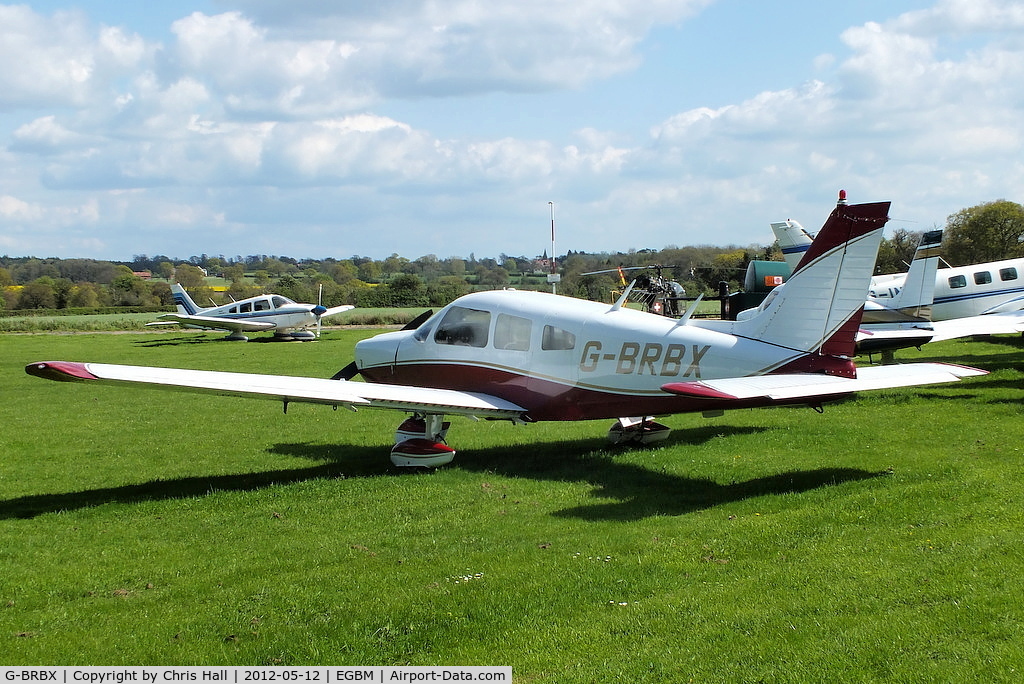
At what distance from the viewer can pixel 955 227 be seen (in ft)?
188

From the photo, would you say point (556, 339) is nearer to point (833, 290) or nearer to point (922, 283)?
point (833, 290)

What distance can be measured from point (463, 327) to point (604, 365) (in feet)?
7.85

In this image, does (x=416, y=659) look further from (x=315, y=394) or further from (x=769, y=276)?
(x=769, y=276)

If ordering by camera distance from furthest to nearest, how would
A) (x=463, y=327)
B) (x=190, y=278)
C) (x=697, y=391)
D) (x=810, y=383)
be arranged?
(x=190, y=278), (x=463, y=327), (x=810, y=383), (x=697, y=391)

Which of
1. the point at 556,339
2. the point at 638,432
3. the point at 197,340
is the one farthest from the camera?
the point at 197,340

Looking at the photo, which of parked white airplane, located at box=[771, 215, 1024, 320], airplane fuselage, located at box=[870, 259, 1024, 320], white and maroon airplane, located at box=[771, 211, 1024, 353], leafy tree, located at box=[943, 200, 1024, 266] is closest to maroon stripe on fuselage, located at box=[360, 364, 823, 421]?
white and maroon airplane, located at box=[771, 211, 1024, 353]

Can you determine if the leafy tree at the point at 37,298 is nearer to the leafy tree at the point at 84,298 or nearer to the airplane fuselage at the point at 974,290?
the leafy tree at the point at 84,298

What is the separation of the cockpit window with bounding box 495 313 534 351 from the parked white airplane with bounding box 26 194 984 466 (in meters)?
0.02

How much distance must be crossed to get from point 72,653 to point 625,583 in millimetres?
3645

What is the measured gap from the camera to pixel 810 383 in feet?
28.5

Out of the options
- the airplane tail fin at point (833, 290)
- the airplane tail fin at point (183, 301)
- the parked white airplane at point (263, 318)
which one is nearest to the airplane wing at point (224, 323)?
→ the parked white airplane at point (263, 318)

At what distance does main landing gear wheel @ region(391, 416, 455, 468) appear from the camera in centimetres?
1097

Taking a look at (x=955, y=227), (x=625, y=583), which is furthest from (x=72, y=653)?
(x=955, y=227)

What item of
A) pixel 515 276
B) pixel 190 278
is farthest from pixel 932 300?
pixel 190 278
